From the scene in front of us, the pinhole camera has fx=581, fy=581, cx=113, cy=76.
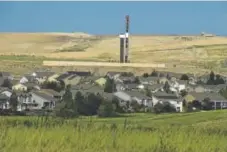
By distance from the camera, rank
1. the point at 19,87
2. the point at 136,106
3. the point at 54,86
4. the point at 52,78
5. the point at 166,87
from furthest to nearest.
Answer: the point at 52,78
the point at 166,87
the point at 19,87
the point at 54,86
the point at 136,106

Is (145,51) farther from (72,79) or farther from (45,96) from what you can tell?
(45,96)

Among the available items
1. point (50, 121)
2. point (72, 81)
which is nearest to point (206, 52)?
point (72, 81)

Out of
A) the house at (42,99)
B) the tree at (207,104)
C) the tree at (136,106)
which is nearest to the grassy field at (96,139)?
the tree at (136,106)

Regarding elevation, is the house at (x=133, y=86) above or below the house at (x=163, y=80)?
below

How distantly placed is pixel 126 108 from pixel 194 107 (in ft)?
26.0

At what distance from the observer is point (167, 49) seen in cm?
17662

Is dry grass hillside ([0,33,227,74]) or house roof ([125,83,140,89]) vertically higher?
dry grass hillside ([0,33,227,74])

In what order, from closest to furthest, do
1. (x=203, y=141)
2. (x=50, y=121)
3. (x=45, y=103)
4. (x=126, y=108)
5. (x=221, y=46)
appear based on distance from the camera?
1. (x=203, y=141)
2. (x=50, y=121)
3. (x=126, y=108)
4. (x=45, y=103)
5. (x=221, y=46)

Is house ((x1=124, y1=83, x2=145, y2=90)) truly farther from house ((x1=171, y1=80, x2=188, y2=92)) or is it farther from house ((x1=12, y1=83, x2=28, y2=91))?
house ((x1=12, y1=83, x2=28, y2=91))

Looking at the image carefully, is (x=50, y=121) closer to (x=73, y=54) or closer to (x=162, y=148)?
(x=162, y=148)

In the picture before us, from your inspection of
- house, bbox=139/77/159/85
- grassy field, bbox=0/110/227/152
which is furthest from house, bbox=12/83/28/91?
grassy field, bbox=0/110/227/152

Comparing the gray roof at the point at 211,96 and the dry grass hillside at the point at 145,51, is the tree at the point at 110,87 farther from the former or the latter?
the dry grass hillside at the point at 145,51

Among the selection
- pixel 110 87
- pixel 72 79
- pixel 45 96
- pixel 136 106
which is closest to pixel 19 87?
pixel 110 87

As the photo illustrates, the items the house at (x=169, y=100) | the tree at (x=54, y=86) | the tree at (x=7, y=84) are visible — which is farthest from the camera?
the tree at (x=7, y=84)
